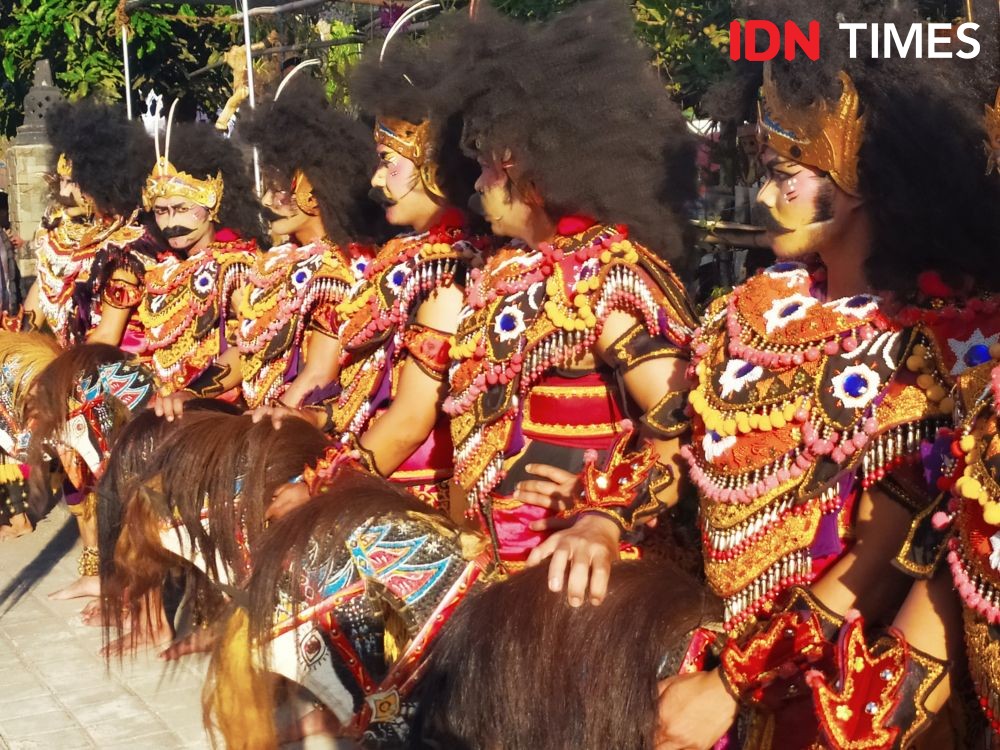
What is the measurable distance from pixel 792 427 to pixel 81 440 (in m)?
4.00

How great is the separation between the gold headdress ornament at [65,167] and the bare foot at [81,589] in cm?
241

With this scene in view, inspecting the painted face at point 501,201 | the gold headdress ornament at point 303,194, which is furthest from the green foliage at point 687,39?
the gold headdress ornament at point 303,194

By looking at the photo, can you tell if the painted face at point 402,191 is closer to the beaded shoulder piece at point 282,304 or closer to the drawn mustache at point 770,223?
the beaded shoulder piece at point 282,304

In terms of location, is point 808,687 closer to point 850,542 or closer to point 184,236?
point 850,542

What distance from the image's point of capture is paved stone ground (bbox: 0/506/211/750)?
447 centimetres

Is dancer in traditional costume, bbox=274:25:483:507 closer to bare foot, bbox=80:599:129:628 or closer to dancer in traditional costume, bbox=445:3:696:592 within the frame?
dancer in traditional costume, bbox=445:3:696:592

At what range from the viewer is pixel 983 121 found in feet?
6.88

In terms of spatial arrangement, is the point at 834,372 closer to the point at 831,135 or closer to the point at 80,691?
the point at 831,135

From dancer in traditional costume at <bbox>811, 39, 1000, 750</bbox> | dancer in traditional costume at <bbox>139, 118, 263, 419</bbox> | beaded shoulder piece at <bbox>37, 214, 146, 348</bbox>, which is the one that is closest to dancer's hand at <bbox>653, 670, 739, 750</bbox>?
dancer in traditional costume at <bbox>811, 39, 1000, 750</bbox>

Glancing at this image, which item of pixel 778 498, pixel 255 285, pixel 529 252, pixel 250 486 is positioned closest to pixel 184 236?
pixel 255 285

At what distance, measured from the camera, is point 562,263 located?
2.93 metres

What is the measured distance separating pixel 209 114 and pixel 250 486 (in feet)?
28.7

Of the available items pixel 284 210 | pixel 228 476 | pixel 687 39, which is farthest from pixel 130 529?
pixel 687 39

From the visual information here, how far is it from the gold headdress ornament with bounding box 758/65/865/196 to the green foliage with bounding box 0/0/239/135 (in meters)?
9.00
